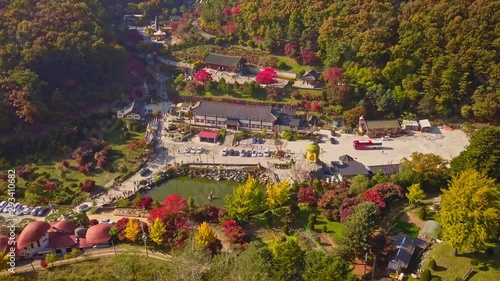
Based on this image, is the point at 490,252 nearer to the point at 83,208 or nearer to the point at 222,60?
the point at 83,208

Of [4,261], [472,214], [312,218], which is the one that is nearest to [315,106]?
[312,218]

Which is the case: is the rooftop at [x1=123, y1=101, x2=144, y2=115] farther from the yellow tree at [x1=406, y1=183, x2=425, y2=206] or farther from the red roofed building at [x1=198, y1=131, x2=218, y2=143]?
the yellow tree at [x1=406, y1=183, x2=425, y2=206]

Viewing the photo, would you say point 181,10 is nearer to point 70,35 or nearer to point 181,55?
point 181,55

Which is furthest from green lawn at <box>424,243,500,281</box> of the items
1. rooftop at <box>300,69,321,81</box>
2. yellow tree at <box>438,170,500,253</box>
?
rooftop at <box>300,69,321,81</box>

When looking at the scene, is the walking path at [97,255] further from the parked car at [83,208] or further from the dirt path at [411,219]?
the dirt path at [411,219]

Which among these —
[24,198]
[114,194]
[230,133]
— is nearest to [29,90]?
[24,198]
